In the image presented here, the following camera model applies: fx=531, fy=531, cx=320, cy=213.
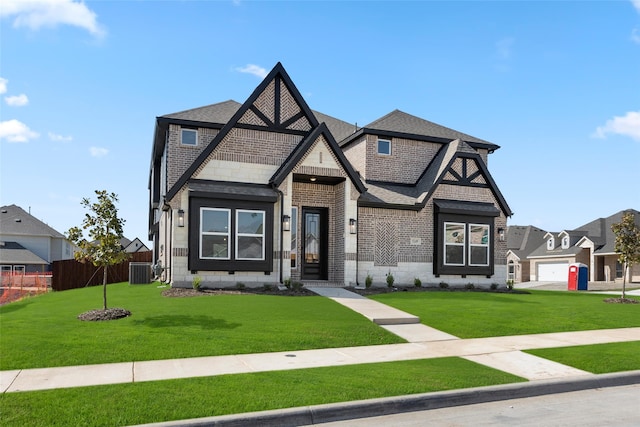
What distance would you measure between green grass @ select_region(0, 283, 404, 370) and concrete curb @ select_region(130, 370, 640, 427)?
343cm

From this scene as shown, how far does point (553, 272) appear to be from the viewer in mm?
45844

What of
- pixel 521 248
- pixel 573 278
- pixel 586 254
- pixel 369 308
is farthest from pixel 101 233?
pixel 521 248

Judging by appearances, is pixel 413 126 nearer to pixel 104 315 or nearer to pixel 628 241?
pixel 628 241

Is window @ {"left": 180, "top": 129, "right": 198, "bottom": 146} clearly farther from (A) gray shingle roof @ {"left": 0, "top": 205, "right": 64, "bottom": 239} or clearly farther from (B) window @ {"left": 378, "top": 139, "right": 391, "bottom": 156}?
(A) gray shingle roof @ {"left": 0, "top": 205, "right": 64, "bottom": 239}

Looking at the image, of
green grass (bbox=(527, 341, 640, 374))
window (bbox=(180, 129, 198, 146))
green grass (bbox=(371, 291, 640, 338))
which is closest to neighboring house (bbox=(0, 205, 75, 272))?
window (bbox=(180, 129, 198, 146))

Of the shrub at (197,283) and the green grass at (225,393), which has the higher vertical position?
the shrub at (197,283)

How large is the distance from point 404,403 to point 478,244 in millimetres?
A: 16279

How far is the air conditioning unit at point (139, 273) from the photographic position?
21562mm

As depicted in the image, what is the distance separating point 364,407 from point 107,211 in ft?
28.5

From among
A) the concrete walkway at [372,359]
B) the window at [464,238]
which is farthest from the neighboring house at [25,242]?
the concrete walkway at [372,359]

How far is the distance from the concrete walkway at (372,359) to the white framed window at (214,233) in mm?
6863

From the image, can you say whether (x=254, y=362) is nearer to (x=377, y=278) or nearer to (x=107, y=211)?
(x=107, y=211)

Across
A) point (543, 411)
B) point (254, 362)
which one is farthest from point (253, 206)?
point (543, 411)

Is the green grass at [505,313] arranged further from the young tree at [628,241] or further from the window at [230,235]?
the window at [230,235]
